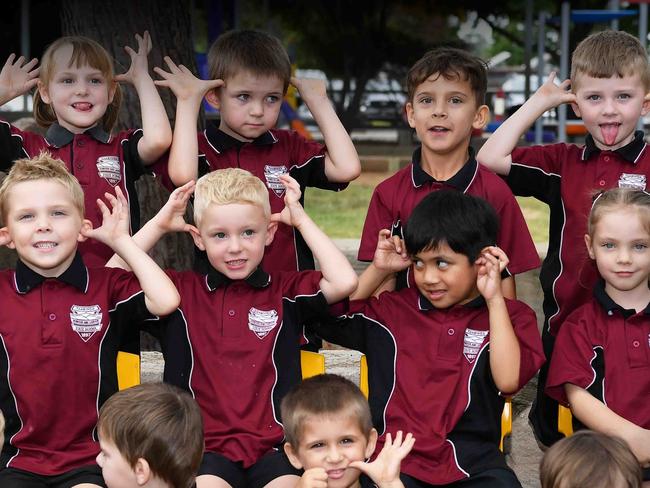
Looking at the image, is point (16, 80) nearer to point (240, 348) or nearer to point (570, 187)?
point (240, 348)

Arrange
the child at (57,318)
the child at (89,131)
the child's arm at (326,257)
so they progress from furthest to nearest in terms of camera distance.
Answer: the child at (89,131) < the child's arm at (326,257) < the child at (57,318)

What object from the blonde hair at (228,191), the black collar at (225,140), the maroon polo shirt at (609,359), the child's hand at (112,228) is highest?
the black collar at (225,140)

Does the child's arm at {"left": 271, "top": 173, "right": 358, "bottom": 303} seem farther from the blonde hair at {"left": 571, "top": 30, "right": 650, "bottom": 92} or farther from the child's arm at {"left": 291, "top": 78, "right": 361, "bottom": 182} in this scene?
the blonde hair at {"left": 571, "top": 30, "right": 650, "bottom": 92}

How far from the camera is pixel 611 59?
4.31m

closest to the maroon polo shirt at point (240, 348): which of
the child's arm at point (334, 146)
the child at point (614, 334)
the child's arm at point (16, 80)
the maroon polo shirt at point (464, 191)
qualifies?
the maroon polo shirt at point (464, 191)

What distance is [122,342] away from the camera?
13.3 feet

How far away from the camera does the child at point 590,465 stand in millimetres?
3053

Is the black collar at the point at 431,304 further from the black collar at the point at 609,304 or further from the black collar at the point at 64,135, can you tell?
the black collar at the point at 64,135

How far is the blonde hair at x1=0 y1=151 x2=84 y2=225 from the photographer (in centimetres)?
390

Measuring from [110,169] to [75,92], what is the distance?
33 cm

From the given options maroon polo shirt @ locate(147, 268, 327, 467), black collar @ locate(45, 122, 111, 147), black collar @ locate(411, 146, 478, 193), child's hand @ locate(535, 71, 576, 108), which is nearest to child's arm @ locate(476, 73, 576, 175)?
child's hand @ locate(535, 71, 576, 108)

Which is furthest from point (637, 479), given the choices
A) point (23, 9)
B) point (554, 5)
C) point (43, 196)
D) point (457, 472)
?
point (554, 5)

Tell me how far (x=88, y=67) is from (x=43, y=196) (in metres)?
0.82

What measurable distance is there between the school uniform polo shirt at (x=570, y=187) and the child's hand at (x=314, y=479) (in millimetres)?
1325
